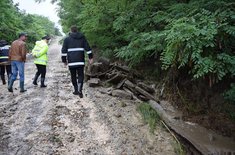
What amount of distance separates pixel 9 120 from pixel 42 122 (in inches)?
35.0

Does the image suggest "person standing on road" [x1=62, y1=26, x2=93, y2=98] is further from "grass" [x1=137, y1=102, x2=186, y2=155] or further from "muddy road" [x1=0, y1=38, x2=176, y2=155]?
"grass" [x1=137, y1=102, x2=186, y2=155]

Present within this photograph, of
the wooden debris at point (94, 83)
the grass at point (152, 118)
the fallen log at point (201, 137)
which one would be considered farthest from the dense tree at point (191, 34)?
the wooden debris at point (94, 83)

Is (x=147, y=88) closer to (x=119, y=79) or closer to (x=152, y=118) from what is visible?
(x=119, y=79)

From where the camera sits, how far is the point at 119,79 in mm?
9555

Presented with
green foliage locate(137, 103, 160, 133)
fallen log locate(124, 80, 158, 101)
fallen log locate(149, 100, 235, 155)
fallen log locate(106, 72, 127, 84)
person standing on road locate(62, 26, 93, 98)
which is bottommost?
fallen log locate(149, 100, 235, 155)

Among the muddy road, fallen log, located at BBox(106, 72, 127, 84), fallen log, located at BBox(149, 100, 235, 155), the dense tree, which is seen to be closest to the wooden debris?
fallen log, located at BBox(106, 72, 127, 84)

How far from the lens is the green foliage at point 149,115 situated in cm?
661

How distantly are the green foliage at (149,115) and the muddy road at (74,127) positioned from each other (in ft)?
0.47

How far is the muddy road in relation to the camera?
5.26 meters

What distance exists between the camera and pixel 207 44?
4926mm

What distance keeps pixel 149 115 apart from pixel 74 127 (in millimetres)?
2119

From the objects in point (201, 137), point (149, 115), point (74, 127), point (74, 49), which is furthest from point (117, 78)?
point (201, 137)

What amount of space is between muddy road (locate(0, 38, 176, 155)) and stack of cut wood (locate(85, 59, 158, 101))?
533 millimetres

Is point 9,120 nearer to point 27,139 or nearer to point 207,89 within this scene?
point 27,139
